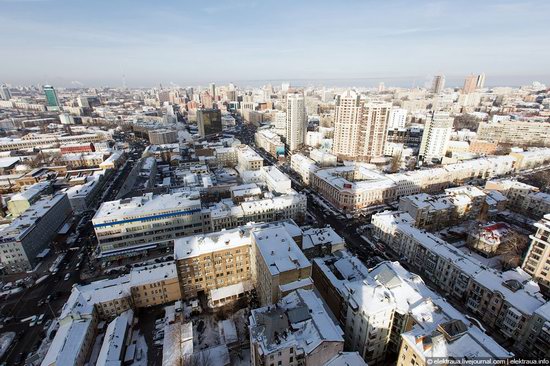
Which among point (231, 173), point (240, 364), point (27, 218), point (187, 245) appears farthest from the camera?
point (231, 173)

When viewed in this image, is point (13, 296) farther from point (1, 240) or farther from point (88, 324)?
point (88, 324)

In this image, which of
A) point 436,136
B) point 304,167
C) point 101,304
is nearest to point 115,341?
point 101,304

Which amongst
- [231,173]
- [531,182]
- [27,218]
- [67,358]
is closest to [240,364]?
[67,358]

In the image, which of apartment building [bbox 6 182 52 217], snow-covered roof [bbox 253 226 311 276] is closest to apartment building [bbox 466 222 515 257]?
snow-covered roof [bbox 253 226 311 276]

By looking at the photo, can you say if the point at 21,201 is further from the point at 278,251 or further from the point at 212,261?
the point at 278,251

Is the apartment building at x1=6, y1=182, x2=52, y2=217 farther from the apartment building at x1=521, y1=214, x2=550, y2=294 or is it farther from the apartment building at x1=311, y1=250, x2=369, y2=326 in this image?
the apartment building at x1=521, y1=214, x2=550, y2=294

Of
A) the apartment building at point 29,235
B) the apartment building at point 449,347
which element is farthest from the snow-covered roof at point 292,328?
the apartment building at point 29,235
